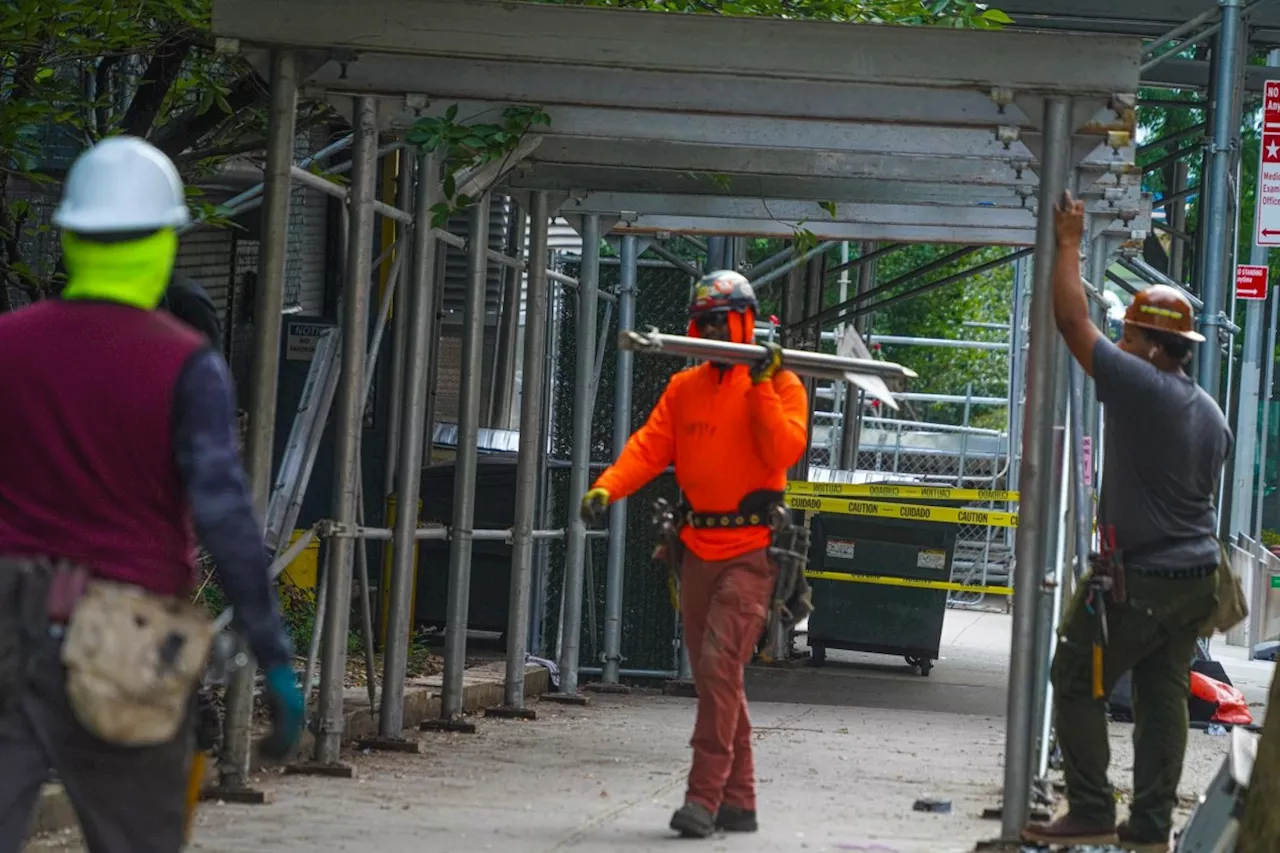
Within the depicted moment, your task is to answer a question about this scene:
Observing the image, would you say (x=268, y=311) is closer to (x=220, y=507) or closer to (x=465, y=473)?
(x=465, y=473)

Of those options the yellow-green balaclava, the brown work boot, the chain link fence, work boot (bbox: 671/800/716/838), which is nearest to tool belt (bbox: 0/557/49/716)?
the yellow-green balaclava

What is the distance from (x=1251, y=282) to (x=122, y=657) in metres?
17.6

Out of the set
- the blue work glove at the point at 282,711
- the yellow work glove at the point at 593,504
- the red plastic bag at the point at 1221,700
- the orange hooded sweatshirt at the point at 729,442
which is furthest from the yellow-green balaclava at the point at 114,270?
the red plastic bag at the point at 1221,700

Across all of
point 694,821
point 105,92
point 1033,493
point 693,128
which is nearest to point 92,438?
point 694,821

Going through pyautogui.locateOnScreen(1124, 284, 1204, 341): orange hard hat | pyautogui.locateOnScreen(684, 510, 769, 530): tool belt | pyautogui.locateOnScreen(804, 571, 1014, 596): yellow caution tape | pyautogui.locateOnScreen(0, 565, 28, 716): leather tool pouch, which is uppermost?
pyautogui.locateOnScreen(1124, 284, 1204, 341): orange hard hat

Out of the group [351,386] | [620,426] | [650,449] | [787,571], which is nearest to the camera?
[787,571]

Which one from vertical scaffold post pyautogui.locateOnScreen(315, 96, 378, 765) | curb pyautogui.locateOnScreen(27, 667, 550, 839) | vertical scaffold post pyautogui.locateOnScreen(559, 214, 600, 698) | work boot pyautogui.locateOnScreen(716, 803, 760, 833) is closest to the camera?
curb pyautogui.locateOnScreen(27, 667, 550, 839)

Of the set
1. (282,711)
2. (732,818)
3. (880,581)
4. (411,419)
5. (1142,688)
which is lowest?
(732,818)

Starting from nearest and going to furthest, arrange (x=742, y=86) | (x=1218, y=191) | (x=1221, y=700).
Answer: (x=742, y=86)
(x=1221, y=700)
(x=1218, y=191)

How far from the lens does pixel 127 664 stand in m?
3.79

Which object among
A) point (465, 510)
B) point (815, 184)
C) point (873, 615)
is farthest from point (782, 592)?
point (873, 615)

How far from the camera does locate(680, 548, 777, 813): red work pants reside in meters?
7.31

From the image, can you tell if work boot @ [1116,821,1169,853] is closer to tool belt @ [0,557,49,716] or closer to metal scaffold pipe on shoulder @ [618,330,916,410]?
metal scaffold pipe on shoulder @ [618,330,916,410]

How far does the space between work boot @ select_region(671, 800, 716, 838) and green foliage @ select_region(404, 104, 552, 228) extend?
291cm
